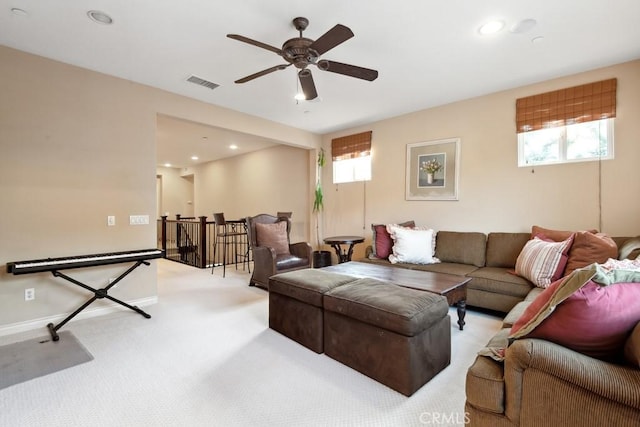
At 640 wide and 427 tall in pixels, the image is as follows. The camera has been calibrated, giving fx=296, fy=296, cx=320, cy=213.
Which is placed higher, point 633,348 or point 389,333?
point 633,348

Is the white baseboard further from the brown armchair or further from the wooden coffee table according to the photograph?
the wooden coffee table

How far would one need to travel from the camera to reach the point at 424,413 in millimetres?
1746

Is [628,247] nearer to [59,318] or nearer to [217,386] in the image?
[217,386]

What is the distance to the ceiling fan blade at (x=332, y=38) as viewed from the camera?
1950 mm

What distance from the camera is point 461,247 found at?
12.9 ft

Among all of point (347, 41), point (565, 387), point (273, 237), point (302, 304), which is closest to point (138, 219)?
point (273, 237)

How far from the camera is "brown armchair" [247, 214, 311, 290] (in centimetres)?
425

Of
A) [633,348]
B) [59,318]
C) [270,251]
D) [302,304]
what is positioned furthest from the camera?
[270,251]

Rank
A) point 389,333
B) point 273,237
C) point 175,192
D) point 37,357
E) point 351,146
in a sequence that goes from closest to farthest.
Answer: point 389,333 < point 37,357 < point 273,237 < point 351,146 < point 175,192

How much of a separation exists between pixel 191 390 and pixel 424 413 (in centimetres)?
149

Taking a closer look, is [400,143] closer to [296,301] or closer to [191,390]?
[296,301]

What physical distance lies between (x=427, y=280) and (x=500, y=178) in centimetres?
203

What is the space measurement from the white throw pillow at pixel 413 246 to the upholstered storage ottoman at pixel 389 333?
166 centimetres

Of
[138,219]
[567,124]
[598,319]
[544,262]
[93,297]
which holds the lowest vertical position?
[93,297]
